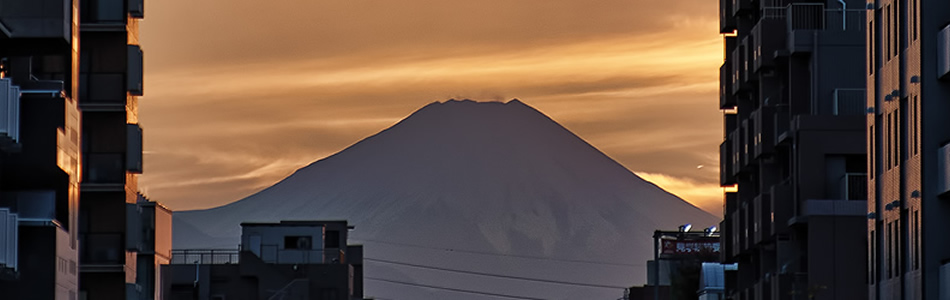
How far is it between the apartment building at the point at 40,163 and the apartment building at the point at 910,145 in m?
19.9

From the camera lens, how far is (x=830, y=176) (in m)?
A: 70.5

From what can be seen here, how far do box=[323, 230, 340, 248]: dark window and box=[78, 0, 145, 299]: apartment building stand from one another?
84.9 m

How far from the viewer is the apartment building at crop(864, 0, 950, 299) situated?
51.7m

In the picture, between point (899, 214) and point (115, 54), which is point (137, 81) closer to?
point (115, 54)

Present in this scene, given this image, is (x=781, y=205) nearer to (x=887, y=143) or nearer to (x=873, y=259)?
(x=873, y=259)

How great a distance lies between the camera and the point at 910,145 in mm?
53688

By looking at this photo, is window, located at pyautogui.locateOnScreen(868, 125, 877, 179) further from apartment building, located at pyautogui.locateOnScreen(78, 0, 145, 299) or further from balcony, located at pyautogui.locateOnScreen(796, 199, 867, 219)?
apartment building, located at pyautogui.locateOnScreen(78, 0, 145, 299)

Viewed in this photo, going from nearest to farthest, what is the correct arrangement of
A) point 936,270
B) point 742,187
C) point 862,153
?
Result: point 936,270, point 862,153, point 742,187

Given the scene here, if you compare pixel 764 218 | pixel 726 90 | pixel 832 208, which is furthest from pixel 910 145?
pixel 726 90

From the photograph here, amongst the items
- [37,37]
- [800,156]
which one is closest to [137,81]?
[800,156]

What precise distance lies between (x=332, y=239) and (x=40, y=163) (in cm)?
11061

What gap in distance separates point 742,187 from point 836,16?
12.7m

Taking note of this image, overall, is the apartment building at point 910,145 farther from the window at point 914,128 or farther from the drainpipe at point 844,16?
the drainpipe at point 844,16

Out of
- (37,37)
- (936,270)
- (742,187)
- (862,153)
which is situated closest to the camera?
(37,37)
